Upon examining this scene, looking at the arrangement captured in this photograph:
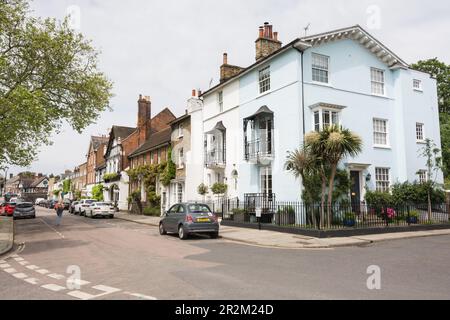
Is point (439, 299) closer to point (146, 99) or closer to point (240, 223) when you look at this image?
point (240, 223)

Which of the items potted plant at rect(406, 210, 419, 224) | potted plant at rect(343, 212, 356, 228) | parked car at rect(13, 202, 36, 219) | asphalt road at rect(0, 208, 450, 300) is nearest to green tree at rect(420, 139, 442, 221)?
potted plant at rect(406, 210, 419, 224)

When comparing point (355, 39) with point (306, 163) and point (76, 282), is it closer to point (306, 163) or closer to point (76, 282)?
point (306, 163)

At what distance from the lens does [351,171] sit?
2016cm

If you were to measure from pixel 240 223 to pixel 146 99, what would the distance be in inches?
1103

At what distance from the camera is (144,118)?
43594 mm

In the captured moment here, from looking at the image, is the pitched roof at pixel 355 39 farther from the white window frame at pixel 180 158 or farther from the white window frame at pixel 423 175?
the white window frame at pixel 180 158

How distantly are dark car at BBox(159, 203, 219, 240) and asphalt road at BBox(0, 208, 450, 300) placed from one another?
5.84 ft

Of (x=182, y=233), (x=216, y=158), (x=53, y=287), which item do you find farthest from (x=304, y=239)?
(x=216, y=158)

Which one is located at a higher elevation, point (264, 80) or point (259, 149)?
point (264, 80)

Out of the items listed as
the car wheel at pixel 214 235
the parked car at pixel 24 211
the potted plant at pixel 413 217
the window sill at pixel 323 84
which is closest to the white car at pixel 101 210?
the parked car at pixel 24 211

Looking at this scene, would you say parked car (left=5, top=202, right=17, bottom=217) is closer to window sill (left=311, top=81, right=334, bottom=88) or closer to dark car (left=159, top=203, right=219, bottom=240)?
dark car (left=159, top=203, right=219, bottom=240)

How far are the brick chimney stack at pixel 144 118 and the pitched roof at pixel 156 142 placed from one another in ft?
4.74

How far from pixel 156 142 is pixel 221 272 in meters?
30.4

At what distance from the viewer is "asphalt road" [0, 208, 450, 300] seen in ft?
21.1
